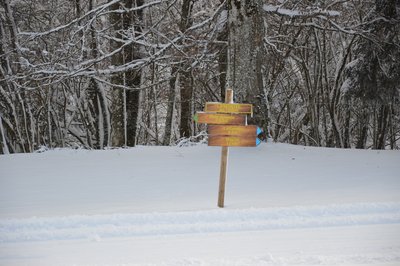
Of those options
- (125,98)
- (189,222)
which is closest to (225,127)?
(189,222)

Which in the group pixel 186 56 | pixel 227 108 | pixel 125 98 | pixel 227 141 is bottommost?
→ pixel 227 141

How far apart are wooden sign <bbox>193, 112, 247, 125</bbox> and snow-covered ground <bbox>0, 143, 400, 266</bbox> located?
3.80 ft

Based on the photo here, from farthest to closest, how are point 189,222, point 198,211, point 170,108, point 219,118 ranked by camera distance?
1. point 170,108
2. point 219,118
3. point 198,211
4. point 189,222

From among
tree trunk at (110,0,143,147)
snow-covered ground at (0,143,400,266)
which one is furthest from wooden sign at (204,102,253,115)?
tree trunk at (110,0,143,147)

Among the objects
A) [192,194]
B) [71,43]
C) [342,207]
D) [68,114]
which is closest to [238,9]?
[71,43]

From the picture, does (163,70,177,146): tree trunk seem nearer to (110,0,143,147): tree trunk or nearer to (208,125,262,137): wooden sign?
(110,0,143,147): tree trunk

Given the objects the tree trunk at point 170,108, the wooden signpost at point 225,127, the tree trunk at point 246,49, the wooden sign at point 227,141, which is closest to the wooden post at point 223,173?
the wooden signpost at point 225,127

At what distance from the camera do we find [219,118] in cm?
619

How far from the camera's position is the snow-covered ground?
4492mm

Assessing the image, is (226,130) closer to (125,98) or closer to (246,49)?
(246,49)

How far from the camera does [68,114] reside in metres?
24.8

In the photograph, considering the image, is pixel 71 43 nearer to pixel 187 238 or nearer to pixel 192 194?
pixel 192 194

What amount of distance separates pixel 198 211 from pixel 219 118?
1.32m

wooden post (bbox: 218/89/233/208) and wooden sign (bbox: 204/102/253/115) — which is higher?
wooden sign (bbox: 204/102/253/115)
